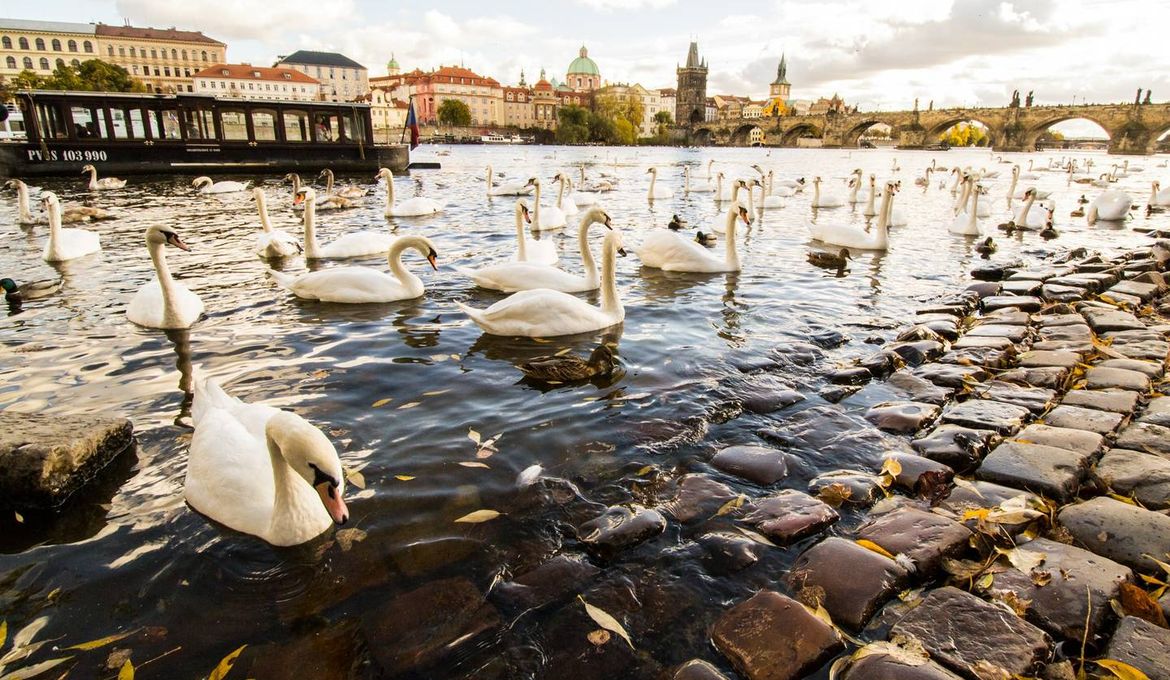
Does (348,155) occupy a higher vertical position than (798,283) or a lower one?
higher

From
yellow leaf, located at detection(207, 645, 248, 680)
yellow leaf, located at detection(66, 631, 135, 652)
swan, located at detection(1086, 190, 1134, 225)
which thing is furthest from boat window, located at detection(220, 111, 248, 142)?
swan, located at detection(1086, 190, 1134, 225)

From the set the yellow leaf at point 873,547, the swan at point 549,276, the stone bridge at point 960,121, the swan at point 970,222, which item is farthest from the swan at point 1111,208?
the stone bridge at point 960,121

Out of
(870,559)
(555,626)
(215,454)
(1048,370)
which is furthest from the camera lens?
(1048,370)

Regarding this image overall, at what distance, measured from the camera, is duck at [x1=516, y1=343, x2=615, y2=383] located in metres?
5.11

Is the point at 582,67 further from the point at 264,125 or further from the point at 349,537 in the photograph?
the point at 349,537

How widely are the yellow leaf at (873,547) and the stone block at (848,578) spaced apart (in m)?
0.06

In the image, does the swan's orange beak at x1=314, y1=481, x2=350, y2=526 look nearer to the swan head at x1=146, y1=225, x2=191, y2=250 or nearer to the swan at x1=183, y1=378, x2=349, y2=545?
the swan at x1=183, y1=378, x2=349, y2=545

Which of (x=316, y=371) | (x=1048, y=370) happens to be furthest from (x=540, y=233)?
(x=1048, y=370)

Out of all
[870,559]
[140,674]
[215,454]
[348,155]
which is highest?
[348,155]

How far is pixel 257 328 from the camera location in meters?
6.66

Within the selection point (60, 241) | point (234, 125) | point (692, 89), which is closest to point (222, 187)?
point (60, 241)

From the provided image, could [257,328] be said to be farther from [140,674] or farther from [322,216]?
[322,216]

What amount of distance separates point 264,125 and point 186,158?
444 centimetres

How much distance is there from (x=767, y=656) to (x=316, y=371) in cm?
453
